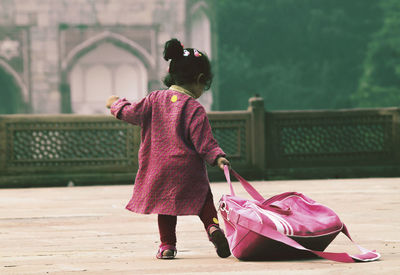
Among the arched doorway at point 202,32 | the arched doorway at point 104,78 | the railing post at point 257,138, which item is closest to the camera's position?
the railing post at point 257,138

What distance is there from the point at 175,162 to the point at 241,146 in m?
6.29

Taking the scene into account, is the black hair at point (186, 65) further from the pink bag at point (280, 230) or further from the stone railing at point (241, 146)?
the stone railing at point (241, 146)

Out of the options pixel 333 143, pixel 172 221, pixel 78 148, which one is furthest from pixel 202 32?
pixel 172 221

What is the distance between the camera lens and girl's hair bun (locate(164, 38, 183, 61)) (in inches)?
151

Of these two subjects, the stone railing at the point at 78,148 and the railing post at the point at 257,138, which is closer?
the stone railing at the point at 78,148

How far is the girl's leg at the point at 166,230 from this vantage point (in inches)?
151

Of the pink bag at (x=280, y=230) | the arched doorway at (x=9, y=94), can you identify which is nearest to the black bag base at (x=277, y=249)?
the pink bag at (x=280, y=230)

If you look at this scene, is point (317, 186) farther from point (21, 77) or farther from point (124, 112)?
point (21, 77)

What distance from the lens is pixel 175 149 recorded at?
382 centimetres

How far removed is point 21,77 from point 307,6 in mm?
15821

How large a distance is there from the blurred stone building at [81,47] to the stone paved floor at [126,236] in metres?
13.2

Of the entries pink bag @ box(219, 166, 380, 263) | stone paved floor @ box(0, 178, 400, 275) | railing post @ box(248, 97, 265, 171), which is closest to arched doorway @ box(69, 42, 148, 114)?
railing post @ box(248, 97, 265, 171)

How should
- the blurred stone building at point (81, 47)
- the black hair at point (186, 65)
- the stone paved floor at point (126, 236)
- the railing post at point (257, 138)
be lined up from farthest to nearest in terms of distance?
the blurred stone building at point (81, 47) → the railing post at point (257, 138) → the black hair at point (186, 65) → the stone paved floor at point (126, 236)

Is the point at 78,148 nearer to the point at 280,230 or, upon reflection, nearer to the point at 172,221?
the point at 172,221
